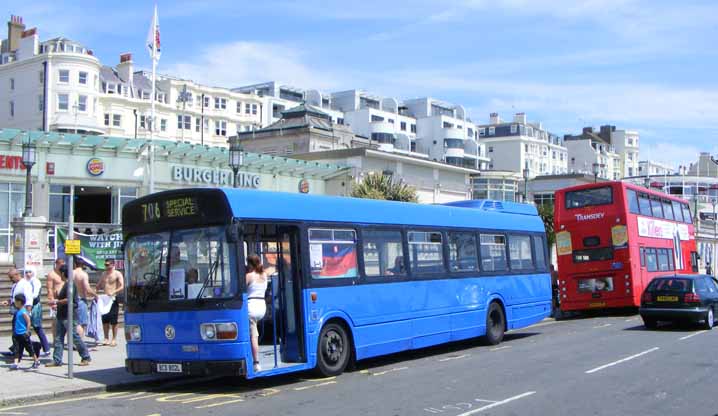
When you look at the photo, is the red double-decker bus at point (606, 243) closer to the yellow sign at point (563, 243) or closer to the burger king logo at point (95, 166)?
the yellow sign at point (563, 243)

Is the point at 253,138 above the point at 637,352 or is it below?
above

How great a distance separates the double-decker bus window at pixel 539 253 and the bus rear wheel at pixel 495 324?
7.94 ft

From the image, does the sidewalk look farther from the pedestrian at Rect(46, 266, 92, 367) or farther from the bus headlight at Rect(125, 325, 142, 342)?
the bus headlight at Rect(125, 325, 142, 342)

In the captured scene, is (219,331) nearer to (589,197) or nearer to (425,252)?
(425,252)

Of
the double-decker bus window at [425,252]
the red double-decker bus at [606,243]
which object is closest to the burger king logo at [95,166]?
the red double-decker bus at [606,243]

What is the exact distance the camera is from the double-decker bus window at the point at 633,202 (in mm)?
25819

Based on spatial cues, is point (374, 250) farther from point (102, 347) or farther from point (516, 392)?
point (102, 347)

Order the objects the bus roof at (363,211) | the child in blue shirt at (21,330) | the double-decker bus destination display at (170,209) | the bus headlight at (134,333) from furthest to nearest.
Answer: the child in blue shirt at (21,330), the bus headlight at (134,333), the bus roof at (363,211), the double-decker bus destination display at (170,209)

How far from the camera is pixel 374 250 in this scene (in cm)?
1386

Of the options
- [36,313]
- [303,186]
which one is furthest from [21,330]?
[303,186]

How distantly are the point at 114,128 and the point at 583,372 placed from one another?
242ft

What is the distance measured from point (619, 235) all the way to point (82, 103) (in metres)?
60.3

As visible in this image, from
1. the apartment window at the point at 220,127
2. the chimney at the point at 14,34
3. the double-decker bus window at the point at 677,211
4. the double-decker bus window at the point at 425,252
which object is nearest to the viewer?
the double-decker bus window at the point at 425,252

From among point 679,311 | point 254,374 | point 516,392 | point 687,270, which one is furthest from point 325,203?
point 687,270
